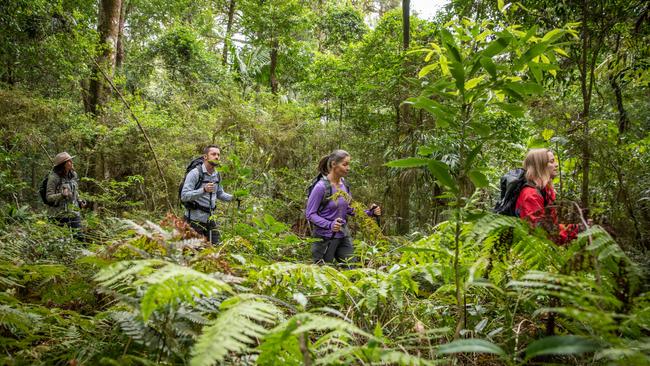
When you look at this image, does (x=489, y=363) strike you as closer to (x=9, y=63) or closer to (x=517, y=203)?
(x=517, y=203)

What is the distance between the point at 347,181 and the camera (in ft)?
32.0

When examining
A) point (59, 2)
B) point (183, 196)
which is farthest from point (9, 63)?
point (183, 196)

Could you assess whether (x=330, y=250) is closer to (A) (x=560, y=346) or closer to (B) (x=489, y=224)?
(B) (x=489, y=224)

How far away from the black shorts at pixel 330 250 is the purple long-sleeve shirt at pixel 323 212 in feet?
0.35

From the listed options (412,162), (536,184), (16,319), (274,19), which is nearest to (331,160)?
(536,184)

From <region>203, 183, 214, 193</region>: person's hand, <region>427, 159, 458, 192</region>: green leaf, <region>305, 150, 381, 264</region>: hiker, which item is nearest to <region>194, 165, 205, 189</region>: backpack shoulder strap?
<region>203, 183, 214, 193</region>: person's hand

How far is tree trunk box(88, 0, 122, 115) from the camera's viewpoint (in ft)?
28.3

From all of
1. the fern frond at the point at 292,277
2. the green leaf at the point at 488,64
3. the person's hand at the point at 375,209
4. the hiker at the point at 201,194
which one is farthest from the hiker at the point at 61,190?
the green leaf at the point at 488,64

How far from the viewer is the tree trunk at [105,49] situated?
8.63 meters

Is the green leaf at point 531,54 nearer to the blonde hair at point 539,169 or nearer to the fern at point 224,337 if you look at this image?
the fern at point 224,337

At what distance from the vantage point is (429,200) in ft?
27.0

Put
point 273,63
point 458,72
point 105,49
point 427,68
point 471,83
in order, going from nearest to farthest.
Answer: point 458,72
point 471,83
point 427,68
point 105,49
point 273,63

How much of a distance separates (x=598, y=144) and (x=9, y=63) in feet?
34.1

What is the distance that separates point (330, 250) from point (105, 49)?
714 centimetres
